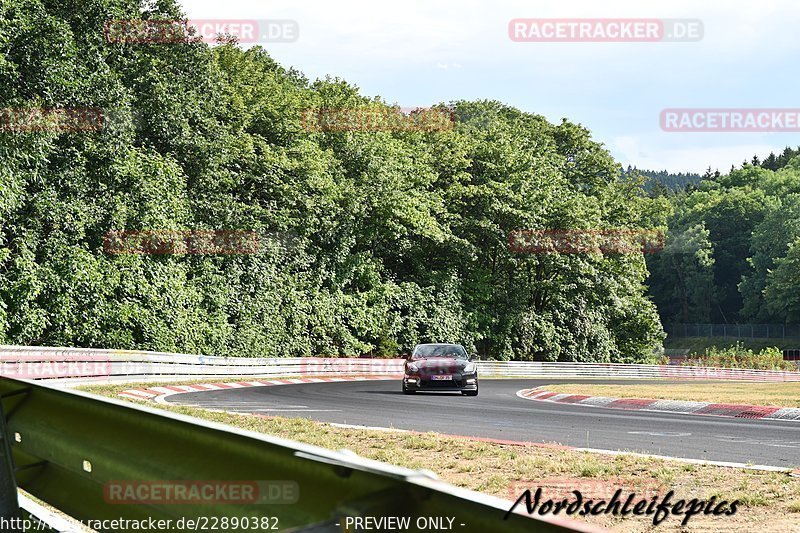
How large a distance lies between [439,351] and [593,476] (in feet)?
52.3

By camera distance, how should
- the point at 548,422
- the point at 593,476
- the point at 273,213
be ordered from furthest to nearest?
the point at 273,213
the point at 548,422
the point at 593,476

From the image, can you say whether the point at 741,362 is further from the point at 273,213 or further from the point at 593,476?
the point at 593,476

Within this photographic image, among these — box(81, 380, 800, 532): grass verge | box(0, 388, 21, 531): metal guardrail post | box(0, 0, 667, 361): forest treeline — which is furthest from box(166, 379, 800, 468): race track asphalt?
box(0, 0, 667, 361): forest treeline

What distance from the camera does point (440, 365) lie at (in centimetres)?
2295

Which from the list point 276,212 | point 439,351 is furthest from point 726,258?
point 439,351

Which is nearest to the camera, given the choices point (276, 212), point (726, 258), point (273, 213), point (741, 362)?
point (273, 213)

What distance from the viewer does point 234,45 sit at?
46.3 metres

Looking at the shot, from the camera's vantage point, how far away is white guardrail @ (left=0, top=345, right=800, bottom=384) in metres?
21.7

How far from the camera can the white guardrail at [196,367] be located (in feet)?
71.1

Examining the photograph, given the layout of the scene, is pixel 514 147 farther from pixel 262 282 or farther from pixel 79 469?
pixel 79 469

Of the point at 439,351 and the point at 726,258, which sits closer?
the point at 439,351

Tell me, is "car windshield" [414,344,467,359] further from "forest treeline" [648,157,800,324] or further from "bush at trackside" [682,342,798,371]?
"forest treeline" [648,157,800,324]

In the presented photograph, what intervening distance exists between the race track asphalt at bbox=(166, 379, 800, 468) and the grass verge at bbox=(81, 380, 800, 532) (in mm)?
1304

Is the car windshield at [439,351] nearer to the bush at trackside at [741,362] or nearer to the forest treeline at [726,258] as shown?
the bush at trackside at [741,362]
